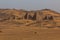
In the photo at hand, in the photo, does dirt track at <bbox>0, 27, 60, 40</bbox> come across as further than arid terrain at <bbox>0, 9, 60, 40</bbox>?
No

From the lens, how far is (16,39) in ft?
60.1

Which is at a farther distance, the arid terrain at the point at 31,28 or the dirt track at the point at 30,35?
the arid terrain at the point at 31,28

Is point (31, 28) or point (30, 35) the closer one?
point (30, 35)

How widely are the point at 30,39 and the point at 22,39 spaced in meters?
0.76

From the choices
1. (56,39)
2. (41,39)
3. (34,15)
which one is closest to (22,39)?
(41,39)

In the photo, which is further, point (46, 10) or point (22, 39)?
point (46, 10)

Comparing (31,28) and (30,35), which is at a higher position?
(30,35)

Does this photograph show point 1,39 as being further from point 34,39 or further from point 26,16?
point 26,16

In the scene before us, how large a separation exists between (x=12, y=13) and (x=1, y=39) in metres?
37.2

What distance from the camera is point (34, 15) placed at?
52.2 metres

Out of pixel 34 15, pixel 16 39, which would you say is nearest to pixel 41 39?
pixel 16 39

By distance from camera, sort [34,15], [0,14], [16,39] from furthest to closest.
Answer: [0,14], [34,15], [16,39]

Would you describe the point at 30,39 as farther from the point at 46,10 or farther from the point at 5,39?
the point at 46,10

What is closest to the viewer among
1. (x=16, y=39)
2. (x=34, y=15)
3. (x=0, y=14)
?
(x=16, y=39)
